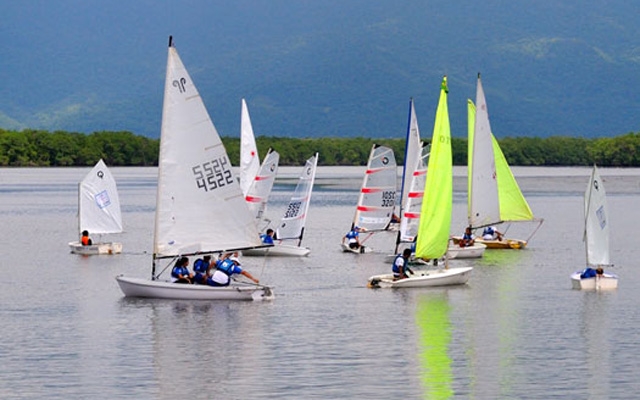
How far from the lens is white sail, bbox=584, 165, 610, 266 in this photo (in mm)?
43969

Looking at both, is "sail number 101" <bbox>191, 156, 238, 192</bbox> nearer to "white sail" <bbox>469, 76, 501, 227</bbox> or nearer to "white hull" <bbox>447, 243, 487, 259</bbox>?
"white hull" <bbox>447, 243, 487, 259</bbox>

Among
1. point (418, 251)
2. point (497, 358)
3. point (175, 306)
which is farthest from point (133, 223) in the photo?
point (497, 358)

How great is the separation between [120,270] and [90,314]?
12863mm

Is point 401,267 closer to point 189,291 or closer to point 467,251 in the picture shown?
point 189,291

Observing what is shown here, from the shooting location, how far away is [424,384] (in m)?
27.5

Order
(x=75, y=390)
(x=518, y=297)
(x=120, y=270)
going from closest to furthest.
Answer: (x=75, y=390) → (x=518, y=297) → (x=120, y=270)

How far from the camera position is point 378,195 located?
193ft

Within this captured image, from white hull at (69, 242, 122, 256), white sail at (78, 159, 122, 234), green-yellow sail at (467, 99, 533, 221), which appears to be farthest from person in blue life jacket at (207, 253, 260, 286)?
green-yellow sail at (467, 99, 533, 221)

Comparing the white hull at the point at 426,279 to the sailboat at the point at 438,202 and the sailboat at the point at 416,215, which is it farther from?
the sailboat at the point at 416,215

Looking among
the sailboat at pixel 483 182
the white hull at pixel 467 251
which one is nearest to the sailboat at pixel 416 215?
the white hull at pixel 467 251

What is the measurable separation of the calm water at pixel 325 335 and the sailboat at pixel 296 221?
1.40m

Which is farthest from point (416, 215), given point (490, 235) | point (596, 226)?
point (490, 235)

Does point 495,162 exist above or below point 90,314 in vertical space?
above

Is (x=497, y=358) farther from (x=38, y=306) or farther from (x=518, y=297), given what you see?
(x=38, y=306)
